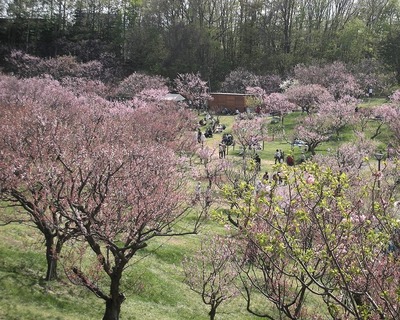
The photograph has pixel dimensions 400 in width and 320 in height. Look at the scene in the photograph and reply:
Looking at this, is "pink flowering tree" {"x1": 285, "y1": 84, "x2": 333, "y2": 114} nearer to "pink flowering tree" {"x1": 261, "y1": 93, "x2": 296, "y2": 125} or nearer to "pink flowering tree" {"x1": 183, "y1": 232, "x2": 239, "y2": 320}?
"pink flowering tree" {"x1": 261, "y1": 93, "x2": 296, "y2": 125}

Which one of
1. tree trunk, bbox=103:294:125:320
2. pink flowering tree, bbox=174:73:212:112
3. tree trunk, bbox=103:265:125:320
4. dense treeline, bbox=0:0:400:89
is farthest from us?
dense treeline, bbox=0:0:400:89

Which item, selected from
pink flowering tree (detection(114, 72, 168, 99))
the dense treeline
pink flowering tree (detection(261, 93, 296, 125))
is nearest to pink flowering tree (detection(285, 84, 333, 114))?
pink flowering tree (detection(261, 93, 296, 125))

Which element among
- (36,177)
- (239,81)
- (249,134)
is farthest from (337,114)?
(36,177)

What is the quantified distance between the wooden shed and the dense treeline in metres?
13.9

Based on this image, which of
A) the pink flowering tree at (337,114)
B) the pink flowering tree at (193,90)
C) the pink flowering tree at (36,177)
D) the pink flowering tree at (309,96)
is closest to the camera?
the pink flowering tree at (36,177)

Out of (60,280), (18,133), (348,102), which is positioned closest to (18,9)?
(348,102)

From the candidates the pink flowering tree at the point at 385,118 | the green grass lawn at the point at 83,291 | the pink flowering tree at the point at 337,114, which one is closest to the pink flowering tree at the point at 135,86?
the pink flowering tree at the point at 337,114

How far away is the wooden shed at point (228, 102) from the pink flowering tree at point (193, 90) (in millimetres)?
1037

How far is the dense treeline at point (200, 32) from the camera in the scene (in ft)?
230

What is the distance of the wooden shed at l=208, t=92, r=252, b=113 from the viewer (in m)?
57.9

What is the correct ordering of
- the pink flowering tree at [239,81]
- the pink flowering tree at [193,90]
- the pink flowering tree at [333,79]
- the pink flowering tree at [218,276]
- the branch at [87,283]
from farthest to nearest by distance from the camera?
the pink flowering tree at [239,81] < the pink flowering tree at [193,90] < the pink flowering tree at [333,79] < the pink flowering tree at [218,276] < the branch at [87,283]

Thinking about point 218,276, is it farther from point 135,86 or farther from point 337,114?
point 135,86

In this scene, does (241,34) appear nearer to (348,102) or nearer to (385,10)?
(385,10)

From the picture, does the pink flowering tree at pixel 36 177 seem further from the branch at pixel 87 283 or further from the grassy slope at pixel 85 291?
the branch at pixel 87 283
